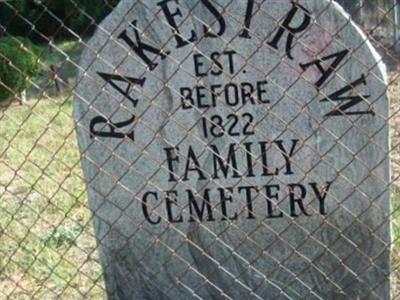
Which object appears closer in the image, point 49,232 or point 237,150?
point 237,150

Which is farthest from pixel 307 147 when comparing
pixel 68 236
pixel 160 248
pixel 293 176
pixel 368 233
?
pixel 68 236

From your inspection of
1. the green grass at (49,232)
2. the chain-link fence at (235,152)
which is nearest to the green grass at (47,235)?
the green grass at (49,232)

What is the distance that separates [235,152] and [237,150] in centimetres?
1

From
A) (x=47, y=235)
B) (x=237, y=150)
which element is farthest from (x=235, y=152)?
(x=47, y=235)

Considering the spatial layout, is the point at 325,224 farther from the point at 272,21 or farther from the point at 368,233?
the point at 272,21

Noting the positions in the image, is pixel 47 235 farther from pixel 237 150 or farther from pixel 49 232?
pixel 237 150

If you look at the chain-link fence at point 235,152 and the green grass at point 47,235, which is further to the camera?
the green grass at point 47,235

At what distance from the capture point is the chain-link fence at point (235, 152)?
334 cm

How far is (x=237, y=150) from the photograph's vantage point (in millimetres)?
3457

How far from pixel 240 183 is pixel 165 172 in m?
0.29

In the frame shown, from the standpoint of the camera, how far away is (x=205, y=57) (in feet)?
11.1

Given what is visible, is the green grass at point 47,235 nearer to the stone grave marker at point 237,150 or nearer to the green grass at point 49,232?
the green grass at point 49,232

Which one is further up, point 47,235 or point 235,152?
point 235,152

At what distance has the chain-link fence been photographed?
11.0 ft
